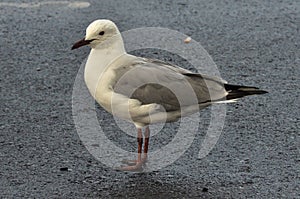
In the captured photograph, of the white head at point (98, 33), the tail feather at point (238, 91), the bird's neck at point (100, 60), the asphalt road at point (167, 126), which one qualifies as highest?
the white head at point (98, 33)

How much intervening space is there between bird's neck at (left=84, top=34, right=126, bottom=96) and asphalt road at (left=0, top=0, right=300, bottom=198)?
1.74 ft

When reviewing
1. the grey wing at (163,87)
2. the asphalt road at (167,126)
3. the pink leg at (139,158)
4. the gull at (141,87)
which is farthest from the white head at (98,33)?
the asphalt road at (167,126)

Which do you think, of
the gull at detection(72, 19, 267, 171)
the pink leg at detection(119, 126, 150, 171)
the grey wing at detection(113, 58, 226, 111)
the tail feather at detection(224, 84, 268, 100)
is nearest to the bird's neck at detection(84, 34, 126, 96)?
the gull at detection(72, 19, 267, 171)

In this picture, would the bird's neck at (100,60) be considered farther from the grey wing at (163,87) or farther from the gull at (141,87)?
the grey wing at (163,87)

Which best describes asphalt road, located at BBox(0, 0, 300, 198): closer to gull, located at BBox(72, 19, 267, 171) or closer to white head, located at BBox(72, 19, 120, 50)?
gull, located at BBox(72, 19, 267, 171)

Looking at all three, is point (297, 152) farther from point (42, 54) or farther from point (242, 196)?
point (42, 54)

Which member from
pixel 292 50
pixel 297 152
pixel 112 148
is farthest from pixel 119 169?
pixel 292 50

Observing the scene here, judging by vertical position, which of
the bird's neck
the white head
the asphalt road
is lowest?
the asphalt road

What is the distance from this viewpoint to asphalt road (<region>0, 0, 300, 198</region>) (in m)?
4.43

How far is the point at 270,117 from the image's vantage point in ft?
17.5

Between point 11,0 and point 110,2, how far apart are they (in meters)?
1.01

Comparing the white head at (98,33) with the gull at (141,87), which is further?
the white head at (98,33)

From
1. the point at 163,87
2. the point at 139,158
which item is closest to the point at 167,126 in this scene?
the point at 139,158

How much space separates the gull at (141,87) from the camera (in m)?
4.47
